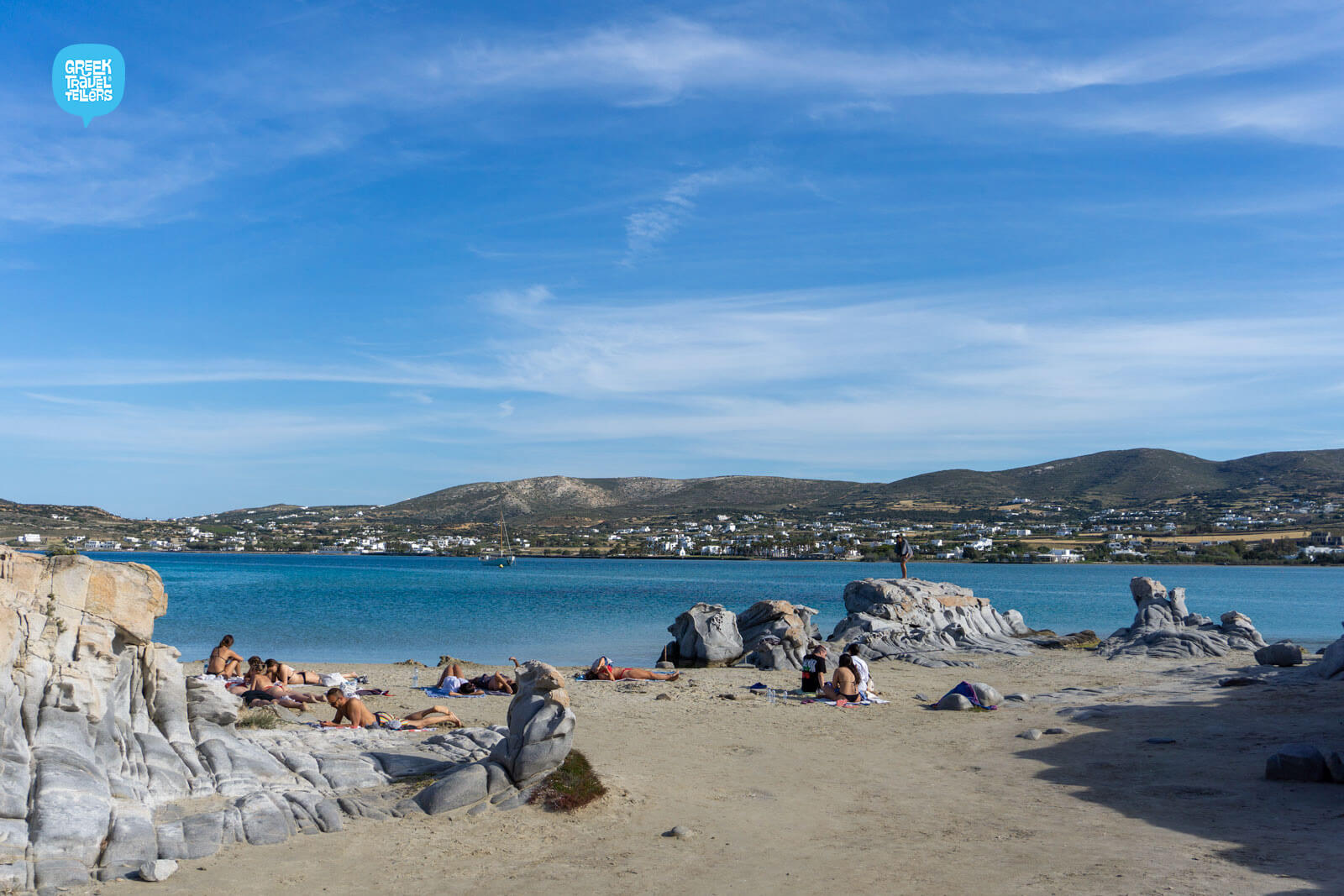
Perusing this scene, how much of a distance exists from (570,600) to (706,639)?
103ft

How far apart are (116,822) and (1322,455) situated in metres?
137

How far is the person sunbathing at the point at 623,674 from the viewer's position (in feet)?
65.9

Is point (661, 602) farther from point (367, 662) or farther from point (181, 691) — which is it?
point (181, 691)

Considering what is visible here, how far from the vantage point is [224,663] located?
1800cm

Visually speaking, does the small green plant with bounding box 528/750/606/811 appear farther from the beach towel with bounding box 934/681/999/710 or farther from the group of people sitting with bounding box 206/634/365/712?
the beach towel with bounding box 934/681/999/710

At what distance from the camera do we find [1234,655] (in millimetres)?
23312

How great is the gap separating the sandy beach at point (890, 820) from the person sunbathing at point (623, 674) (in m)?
4.40

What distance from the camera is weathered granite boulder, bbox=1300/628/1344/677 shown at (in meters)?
17.8

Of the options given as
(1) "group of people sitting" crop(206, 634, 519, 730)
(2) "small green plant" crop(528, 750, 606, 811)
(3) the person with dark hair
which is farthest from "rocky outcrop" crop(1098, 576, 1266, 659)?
(2) "small green plant" crop(528, 750, 606, 811)

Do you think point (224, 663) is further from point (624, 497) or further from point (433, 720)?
point (624, 497)

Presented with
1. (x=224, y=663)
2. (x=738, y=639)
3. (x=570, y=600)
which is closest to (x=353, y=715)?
(x=224, y=663)

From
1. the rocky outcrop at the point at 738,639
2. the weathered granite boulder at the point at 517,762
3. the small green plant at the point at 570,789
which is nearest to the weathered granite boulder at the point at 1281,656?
the rocky outcrop at the point at 738,639

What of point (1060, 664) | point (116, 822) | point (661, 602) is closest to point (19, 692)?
point (116, 822)

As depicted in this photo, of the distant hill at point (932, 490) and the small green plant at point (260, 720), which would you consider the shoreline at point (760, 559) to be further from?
the small green plant at point (260, 720)
